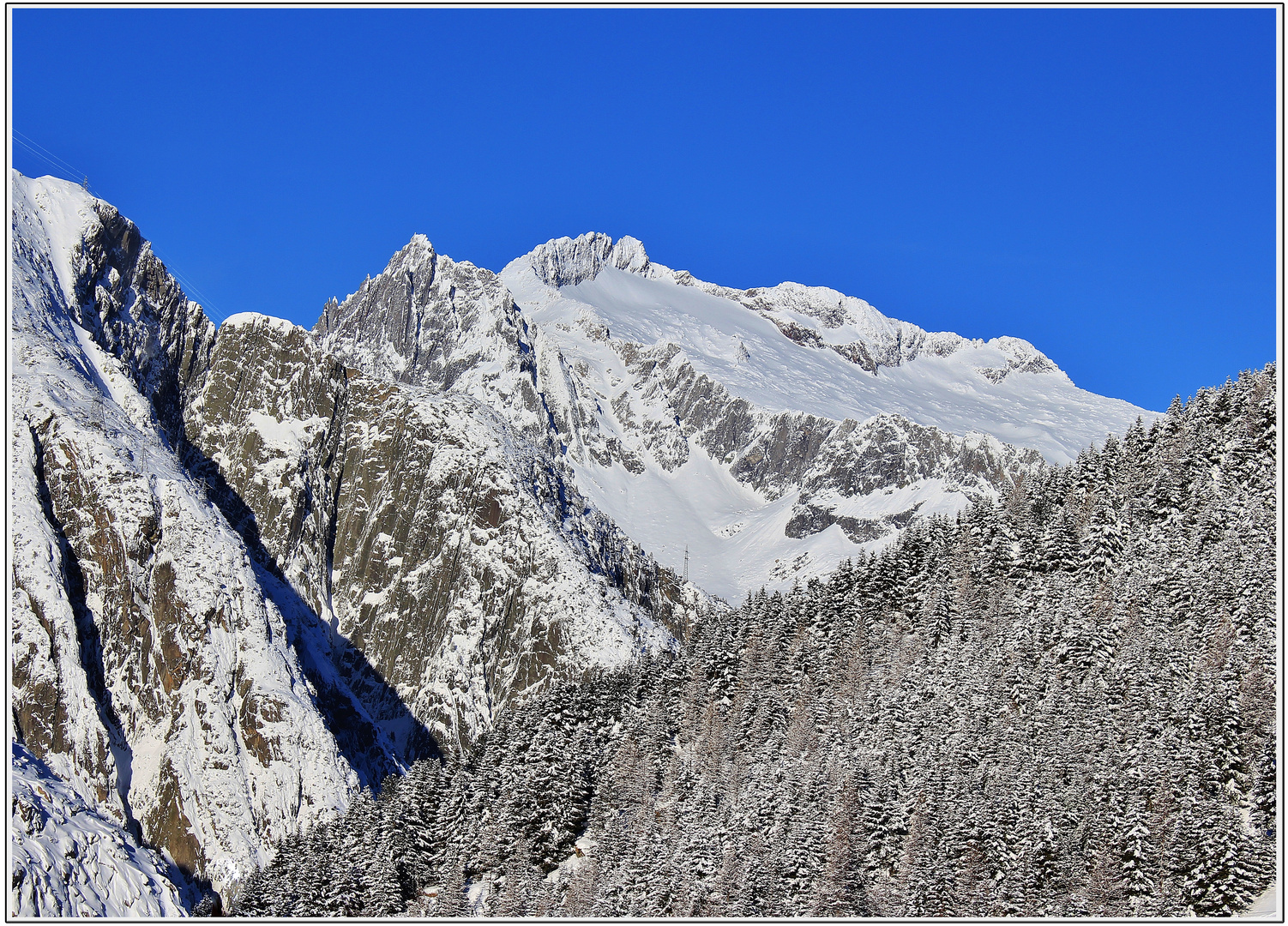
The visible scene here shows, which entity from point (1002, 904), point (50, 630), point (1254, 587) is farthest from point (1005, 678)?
point (50, 630)

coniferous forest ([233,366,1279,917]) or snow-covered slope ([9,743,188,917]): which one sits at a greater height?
snow-covered slope ([9,743,188,917])

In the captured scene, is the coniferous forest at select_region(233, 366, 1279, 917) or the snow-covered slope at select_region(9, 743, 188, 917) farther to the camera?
the snow-covered slope at select_region(9, 743, 188, 917)

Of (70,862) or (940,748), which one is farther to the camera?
(70,862)

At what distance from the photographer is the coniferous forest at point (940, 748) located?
87312mm

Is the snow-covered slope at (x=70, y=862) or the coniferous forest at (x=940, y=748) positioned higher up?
the snow-covered slope at (x=70, y=862)

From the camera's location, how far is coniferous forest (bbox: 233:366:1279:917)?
286 ft

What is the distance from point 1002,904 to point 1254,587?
34147 mm

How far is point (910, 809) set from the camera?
95.8 meters

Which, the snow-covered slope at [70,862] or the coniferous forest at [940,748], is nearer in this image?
the coniferous forest at [940,748]

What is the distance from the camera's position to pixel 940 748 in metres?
102

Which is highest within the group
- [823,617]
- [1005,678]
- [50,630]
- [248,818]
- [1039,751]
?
[50,630]

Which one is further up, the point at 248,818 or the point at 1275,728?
the point at 248,818

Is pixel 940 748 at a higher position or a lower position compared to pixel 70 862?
lower

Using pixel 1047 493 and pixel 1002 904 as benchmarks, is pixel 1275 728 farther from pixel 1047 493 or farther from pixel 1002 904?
pixel 1047 493
